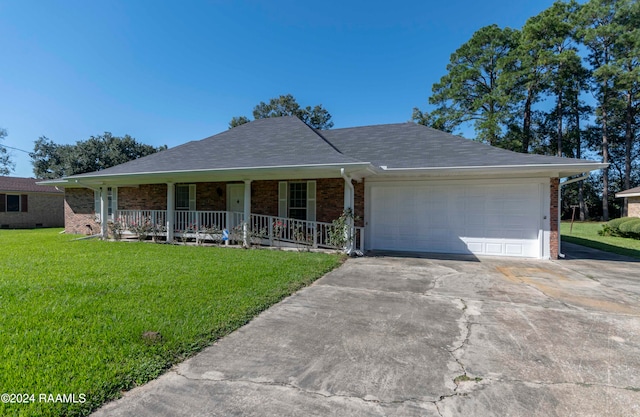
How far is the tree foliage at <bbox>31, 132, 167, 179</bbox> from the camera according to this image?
2427cm

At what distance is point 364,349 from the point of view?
9.64ft

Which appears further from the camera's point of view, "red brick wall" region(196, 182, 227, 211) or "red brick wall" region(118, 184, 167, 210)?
"red brick wall" region(118, 184, 167, 210)

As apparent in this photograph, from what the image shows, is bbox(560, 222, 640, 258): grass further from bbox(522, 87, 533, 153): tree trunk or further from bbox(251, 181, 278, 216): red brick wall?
bbox(522, 87, 533, 153): tree trunk

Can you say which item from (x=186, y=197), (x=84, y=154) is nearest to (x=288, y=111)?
(x=84, y=154)

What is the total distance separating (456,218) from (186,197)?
993 centimetres

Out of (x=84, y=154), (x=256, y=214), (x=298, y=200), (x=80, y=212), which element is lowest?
(x=80, y=212)

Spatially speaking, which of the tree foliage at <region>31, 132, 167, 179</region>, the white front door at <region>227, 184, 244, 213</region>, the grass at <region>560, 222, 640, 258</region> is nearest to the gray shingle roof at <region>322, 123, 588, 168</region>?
the white front door at <region>227, 184, 244, 213</region>

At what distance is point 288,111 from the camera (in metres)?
32.6

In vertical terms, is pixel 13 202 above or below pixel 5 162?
below

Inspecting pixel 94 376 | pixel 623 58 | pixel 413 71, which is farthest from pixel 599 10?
pixel 94 376

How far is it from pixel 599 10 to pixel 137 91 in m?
35.4

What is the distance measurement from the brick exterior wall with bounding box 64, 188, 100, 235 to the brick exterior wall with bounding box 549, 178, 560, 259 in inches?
715

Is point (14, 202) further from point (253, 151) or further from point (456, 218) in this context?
point (456, 218)

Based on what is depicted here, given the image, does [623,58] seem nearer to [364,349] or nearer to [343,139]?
[343,139]
